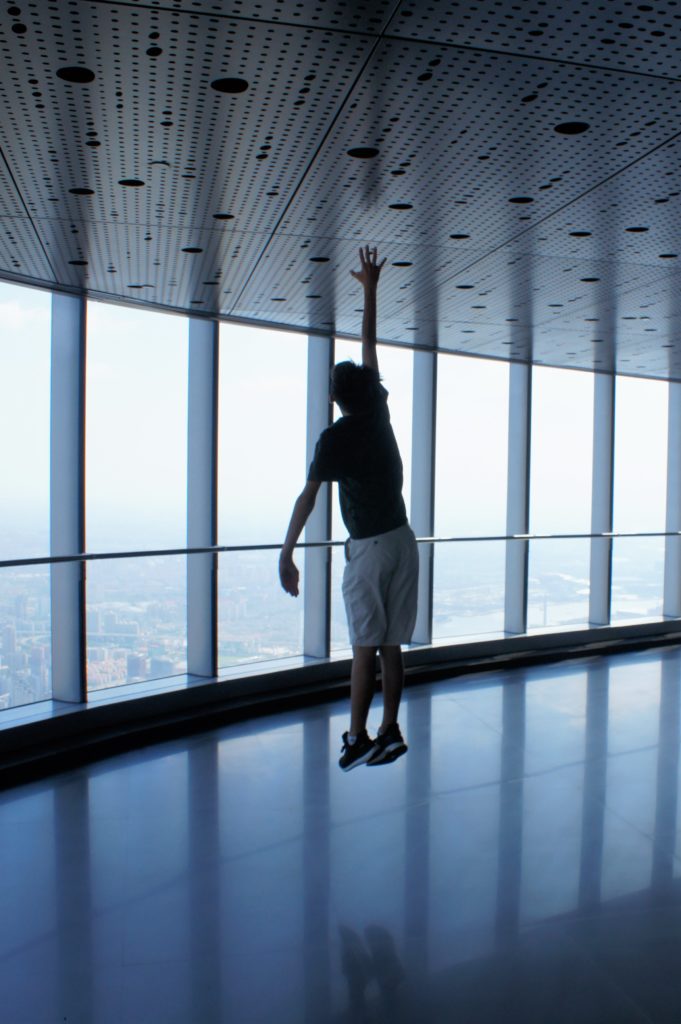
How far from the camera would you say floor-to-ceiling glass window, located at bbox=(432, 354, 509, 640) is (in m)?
7.79

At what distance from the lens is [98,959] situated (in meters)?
2.89

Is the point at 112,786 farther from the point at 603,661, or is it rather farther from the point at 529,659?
the point at 603,661

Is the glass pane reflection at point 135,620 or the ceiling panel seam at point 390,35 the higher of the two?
the ceiling panel seam at point 390,35

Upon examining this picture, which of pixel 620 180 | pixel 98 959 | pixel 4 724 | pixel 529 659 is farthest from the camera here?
pixel 529 659

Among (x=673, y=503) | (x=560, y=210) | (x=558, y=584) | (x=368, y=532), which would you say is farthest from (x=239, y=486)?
(x=673, y=503)

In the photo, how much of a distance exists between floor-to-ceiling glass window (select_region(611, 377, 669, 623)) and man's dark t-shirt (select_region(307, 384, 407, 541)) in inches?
231

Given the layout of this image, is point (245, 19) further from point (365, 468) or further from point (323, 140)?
point (365, 468)

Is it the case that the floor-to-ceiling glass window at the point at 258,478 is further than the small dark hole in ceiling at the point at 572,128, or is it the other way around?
the floor-to-ceiling glass window at the point at 258,478

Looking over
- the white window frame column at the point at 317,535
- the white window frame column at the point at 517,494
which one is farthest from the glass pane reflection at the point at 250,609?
the white window frame column at the point at 517,494

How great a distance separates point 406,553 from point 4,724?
2.57m

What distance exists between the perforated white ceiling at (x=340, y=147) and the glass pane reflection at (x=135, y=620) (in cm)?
175

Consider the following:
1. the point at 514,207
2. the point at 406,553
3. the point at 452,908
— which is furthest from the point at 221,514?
the point at 452,908

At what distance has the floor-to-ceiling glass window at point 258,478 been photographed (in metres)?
6.39

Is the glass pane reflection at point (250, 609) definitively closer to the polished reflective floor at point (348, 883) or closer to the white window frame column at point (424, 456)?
the polished reflective floor at point (348, 883)
